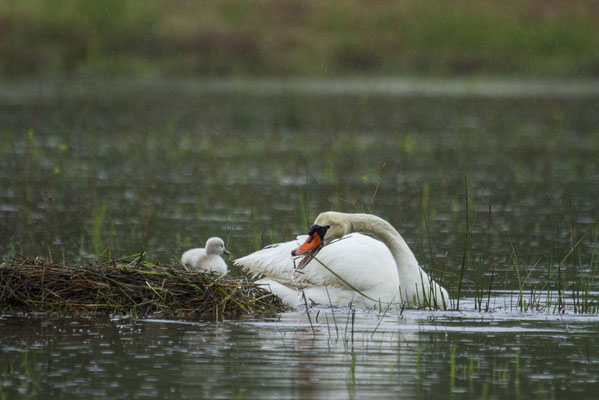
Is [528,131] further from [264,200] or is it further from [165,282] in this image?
[165,282]

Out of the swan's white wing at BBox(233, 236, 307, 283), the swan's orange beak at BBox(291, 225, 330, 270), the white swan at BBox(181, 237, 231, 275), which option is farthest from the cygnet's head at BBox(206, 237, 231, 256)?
the swan's orange beak at BBox(291, 225, 330, 270)

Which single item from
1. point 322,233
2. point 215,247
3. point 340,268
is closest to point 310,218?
point 215,247

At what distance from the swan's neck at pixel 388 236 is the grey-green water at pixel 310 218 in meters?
0.54

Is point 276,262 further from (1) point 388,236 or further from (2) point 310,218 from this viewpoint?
(2) point 310,218

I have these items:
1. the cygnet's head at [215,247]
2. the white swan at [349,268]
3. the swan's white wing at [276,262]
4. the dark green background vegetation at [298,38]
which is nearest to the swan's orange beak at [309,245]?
the white swan at [349,268]

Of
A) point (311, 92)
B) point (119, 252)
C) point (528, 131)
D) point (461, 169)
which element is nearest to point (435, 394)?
point (119, 252)

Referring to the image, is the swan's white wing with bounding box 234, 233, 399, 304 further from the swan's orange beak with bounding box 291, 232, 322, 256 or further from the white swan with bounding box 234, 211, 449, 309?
the swan's orange beak with bounding box 291, 232, 322, 256

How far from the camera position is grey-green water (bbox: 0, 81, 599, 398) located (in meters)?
7.68

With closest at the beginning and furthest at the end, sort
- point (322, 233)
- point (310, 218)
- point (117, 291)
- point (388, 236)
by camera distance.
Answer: point (117, 291), point (322, 233), point (388, 236), point (310, 218)

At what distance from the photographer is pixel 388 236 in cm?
1099

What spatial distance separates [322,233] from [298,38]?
1702 inches

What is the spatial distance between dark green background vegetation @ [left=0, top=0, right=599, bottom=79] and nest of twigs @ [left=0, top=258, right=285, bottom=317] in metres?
38.6

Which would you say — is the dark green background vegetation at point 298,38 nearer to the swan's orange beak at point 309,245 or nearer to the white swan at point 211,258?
the white swan at point 211,258

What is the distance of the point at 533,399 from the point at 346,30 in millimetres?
47793
